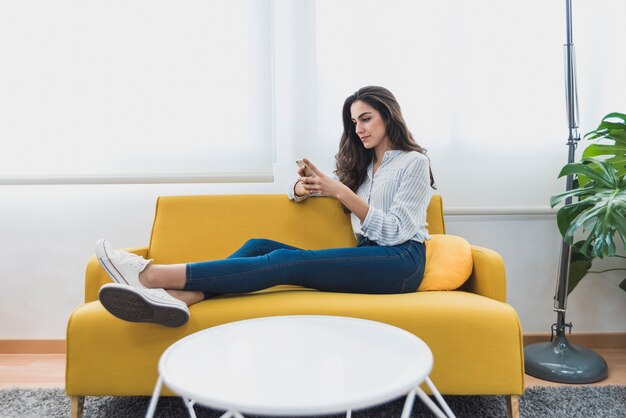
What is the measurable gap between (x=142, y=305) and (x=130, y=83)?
139 cm

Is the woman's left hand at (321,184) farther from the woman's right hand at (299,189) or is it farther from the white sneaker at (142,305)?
the white sneaker at (142,305)

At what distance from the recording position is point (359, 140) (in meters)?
2.13

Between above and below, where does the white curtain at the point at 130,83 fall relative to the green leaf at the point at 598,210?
above

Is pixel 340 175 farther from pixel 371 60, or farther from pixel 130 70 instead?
pixel 130 70

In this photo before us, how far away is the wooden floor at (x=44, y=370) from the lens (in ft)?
6.35

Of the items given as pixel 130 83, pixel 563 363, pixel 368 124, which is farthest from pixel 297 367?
pixel 130 83

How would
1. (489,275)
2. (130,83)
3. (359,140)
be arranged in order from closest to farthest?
(489,275) → (359,140) → (130,83)

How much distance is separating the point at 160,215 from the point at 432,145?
1.30 m

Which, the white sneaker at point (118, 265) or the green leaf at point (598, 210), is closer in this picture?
the white sneaker at point (118, 265)

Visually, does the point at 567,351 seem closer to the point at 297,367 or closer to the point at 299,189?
the point at 299,189

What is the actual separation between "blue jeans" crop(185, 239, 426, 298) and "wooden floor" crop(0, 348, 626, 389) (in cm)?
72

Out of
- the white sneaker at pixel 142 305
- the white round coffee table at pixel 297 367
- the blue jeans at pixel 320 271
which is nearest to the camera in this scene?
the white round coffee table at pixel 297 367

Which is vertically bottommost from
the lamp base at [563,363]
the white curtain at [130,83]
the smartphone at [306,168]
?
the lamp base at [563,363]

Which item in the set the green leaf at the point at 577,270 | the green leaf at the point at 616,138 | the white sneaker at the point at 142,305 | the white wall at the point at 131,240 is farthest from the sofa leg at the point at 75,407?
the green leaf at the point at 616,138
